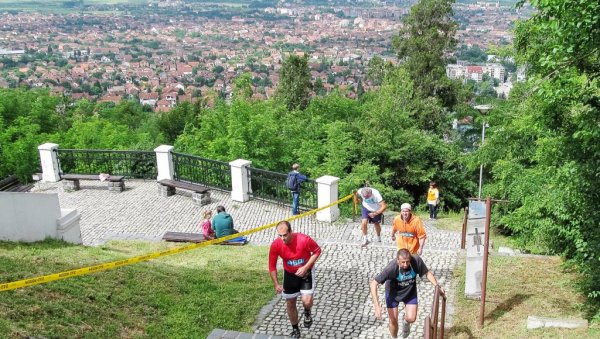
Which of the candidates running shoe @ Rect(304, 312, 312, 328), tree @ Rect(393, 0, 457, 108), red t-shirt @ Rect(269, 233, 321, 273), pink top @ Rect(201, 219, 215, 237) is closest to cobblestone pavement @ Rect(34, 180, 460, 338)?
running shoe @ Rect(304, 312, 312, 328)

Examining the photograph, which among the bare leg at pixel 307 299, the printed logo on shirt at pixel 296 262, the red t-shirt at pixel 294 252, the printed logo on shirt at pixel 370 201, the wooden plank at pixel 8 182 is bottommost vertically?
the wooden plank at pixel 8 182

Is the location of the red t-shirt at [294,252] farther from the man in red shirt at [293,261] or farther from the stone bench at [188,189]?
the stone bench at [188,189]

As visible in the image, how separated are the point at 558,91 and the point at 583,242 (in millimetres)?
2323

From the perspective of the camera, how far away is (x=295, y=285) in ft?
23.8

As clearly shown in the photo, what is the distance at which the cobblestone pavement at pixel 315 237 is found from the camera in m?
8.07

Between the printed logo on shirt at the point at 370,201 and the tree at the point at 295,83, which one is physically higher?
the printed logo on shirt at the point at 370,201

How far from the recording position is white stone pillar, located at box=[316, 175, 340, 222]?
547 inches

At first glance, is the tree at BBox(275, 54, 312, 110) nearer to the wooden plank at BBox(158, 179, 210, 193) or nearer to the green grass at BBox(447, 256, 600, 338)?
the wooden plank at BBox(158, 179, 210, 193)

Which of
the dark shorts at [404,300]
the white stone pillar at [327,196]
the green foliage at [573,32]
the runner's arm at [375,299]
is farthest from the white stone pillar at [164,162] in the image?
the green foliage at [573,32]

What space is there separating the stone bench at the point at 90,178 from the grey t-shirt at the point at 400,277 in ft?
37.0

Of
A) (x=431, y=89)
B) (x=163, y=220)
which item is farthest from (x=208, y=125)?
(x=431, y=89)

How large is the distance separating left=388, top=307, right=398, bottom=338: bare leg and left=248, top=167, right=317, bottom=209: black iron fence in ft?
24.5

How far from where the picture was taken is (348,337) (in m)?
7.62

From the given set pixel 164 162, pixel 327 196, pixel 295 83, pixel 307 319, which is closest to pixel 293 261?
pixel 307 319
